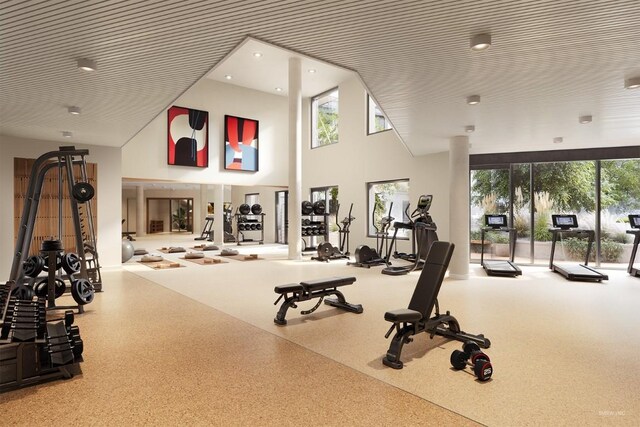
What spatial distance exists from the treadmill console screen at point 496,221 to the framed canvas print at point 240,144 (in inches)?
300

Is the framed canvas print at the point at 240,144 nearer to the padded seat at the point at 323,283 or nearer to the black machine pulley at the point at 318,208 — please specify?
the black machine pulley at the point at 318,208

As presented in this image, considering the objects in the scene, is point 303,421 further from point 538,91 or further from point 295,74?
point 295,74

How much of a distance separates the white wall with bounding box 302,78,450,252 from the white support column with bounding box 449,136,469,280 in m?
2.02

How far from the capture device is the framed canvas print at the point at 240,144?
1244 centimetres

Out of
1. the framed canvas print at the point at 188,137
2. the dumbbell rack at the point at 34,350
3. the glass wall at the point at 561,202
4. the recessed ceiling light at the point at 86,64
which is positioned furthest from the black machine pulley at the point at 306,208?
the dumbbell rack at the point at 34,350

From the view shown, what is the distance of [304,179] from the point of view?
13742mm

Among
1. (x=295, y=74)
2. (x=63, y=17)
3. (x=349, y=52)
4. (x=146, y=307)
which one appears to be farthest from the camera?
(x=295, y=74)

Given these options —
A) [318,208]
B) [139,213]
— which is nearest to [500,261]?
[318,208]

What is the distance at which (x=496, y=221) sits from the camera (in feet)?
28.6

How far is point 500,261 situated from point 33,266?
8772 millimetres

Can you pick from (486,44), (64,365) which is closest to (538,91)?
(486,44)

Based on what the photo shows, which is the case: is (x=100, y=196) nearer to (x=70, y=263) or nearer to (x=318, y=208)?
(x=70, y=263)

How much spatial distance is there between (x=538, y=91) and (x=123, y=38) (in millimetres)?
4582

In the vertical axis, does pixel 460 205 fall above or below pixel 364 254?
above
